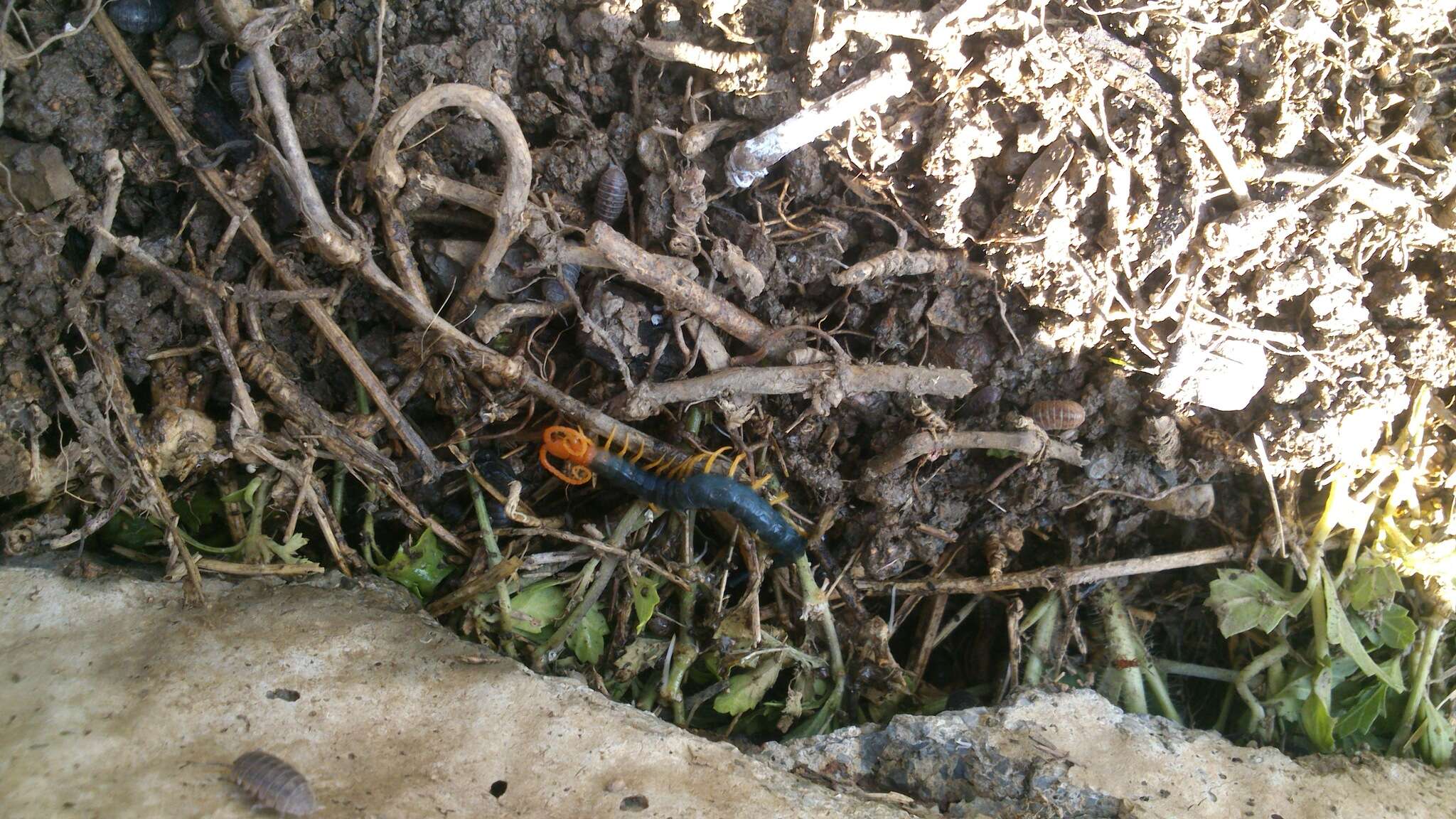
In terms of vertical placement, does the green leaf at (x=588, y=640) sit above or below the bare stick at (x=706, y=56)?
below

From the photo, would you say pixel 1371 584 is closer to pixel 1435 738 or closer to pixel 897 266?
pixel 1435 738

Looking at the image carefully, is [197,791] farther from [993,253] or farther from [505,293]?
[993,253]

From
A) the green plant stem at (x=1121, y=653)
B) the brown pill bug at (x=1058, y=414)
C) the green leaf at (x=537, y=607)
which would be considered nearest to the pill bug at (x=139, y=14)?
the green leaf at (x=537, y=607)

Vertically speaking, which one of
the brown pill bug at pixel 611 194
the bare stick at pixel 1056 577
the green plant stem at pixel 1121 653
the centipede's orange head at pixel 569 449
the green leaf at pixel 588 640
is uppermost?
the brown pill bug at pixel 611 194

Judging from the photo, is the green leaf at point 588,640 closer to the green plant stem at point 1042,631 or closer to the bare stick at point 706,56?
the green plant stem at point 1042,631

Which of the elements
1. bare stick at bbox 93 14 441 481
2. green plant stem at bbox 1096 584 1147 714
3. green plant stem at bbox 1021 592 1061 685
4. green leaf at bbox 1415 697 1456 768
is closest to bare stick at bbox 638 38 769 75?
bare stick at bbox 93 14 441 481

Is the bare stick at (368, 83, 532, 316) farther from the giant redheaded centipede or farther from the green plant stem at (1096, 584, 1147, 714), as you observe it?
the green plant stem at (1096, 584, 1147, 714)
